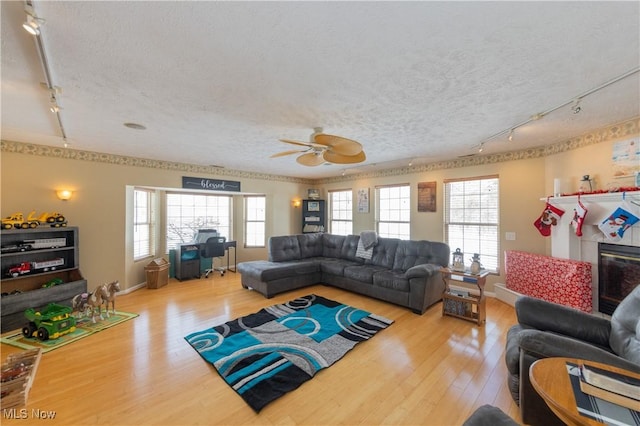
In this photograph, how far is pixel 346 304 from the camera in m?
4.07

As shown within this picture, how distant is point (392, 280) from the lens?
3.94 metres

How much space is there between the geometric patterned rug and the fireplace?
6341 millimetres

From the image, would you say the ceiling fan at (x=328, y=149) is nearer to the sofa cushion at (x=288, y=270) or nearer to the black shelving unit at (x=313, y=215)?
the sofa cushion at (x=288, y=270)

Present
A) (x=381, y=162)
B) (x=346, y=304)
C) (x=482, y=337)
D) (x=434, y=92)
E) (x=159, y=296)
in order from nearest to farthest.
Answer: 1. (x=434, y=92)
2. (x=482, y=337)
3. (x=346, y=304)
4. (x=159, y=296)
5. (x=381, y=162)

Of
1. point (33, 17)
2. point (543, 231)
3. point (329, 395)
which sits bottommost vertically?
point (329, 395)

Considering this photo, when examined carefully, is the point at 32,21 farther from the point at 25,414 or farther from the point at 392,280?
the point at 392,280

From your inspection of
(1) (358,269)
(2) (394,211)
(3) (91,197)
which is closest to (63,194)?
(3) (91,197)

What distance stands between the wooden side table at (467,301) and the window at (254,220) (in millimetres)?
4827

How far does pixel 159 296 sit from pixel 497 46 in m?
5.64

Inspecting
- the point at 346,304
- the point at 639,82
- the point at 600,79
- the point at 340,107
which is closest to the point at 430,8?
the point at 340,107

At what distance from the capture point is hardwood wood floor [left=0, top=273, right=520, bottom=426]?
1.86 meters

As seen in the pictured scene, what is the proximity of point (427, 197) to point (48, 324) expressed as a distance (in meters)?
6.18

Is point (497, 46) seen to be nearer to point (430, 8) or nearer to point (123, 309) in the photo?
point (430, 8)

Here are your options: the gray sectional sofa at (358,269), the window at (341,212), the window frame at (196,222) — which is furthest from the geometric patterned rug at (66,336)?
the window at (341,212)
